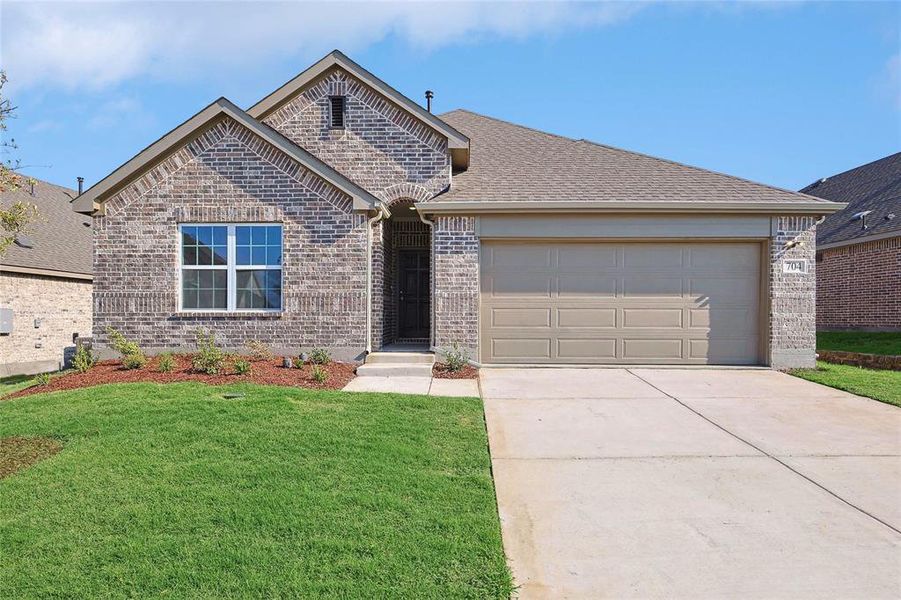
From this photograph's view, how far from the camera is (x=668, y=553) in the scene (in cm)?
375

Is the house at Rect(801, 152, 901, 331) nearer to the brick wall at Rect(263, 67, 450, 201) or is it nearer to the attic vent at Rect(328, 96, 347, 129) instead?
the brick wall at Rect(263, 67, 450, 201)

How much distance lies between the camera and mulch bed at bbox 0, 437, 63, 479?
205 inches

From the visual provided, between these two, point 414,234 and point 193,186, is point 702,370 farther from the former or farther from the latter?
point 193,186

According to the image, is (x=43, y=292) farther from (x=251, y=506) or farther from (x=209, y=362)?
(x=251, y=506)

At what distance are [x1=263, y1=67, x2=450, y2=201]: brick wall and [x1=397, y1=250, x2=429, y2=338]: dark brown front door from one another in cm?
204

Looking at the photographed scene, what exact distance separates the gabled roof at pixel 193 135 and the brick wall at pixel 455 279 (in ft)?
5.38

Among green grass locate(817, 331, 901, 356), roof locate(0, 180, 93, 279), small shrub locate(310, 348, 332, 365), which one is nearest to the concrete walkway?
small shrub locate(310, 348, 332, 365)

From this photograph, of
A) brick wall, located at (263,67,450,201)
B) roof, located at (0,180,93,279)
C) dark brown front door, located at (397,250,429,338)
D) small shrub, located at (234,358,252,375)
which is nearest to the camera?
small shrub, located at (234,358,252,375)

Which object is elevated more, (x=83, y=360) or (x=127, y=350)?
(x=127, y=350)

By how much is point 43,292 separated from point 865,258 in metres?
25.6

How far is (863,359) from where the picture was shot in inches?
459

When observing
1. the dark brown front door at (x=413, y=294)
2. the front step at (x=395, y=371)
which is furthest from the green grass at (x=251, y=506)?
the dark brown front door at (x=413, y=294)

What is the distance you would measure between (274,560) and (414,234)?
10.8 meters

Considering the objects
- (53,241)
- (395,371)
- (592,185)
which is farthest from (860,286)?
(53,241)
